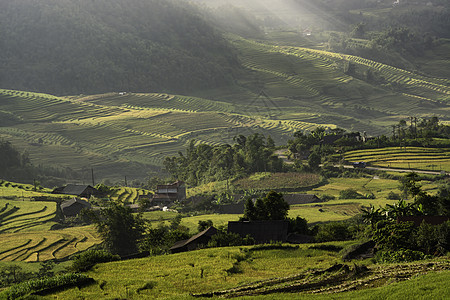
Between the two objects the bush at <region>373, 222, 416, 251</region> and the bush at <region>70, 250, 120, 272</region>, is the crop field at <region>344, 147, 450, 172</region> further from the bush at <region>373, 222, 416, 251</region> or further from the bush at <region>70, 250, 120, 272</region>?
the bush at <region>70, 250, 120, 272</region>

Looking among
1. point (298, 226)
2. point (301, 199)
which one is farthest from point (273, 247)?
point (301, 199)

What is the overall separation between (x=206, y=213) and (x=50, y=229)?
19.1m

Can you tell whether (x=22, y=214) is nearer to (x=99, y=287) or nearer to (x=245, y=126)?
(x=99, y=287)

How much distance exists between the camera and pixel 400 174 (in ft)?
256

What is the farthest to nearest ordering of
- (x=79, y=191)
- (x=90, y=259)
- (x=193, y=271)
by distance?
(x=79, y=191)
(x=90, y=259)
(x=193, y=271)

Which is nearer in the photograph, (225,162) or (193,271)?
(193,271)

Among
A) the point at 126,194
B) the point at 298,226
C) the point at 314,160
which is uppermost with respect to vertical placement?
the point at 314,160

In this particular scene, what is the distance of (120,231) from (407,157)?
50.0 metres

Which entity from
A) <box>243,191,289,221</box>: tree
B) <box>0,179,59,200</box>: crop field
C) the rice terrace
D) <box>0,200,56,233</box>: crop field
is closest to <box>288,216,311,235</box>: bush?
the rice terrace

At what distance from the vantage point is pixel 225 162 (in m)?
93.6

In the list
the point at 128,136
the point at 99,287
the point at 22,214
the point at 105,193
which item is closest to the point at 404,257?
the point at 99,287

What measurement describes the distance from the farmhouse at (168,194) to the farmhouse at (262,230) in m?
44.5

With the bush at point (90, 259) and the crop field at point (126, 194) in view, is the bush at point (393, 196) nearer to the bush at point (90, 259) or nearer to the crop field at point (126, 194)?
the crop field at point (126, 194)

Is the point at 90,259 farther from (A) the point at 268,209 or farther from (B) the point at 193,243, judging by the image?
(A) the point at 268,209
